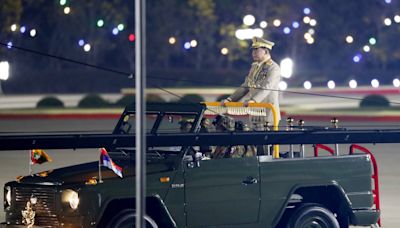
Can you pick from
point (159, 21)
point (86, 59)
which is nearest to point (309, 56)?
point (159, 21)

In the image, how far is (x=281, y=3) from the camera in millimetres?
69438

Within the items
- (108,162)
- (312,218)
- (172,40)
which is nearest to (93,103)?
(172,40)

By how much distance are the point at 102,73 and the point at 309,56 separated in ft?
46.2

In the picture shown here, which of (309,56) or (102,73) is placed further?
(309,56)

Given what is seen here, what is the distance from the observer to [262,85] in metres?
14.1

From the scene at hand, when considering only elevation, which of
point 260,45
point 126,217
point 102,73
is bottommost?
point 126,217

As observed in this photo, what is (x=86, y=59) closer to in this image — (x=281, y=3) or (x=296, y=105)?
(x=281, y=3)

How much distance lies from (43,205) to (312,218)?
2.86 m

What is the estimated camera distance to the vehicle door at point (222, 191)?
12156mm

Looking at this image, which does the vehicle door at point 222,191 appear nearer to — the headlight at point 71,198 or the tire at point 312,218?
the tire at point 312,218

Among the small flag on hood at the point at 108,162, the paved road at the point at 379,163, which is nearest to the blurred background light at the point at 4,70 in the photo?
the paved road at the point at 379,163

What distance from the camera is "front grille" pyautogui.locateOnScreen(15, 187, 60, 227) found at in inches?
464

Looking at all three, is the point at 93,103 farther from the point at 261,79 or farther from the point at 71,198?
the point at 71,198

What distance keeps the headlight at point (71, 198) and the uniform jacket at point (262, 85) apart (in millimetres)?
2895
